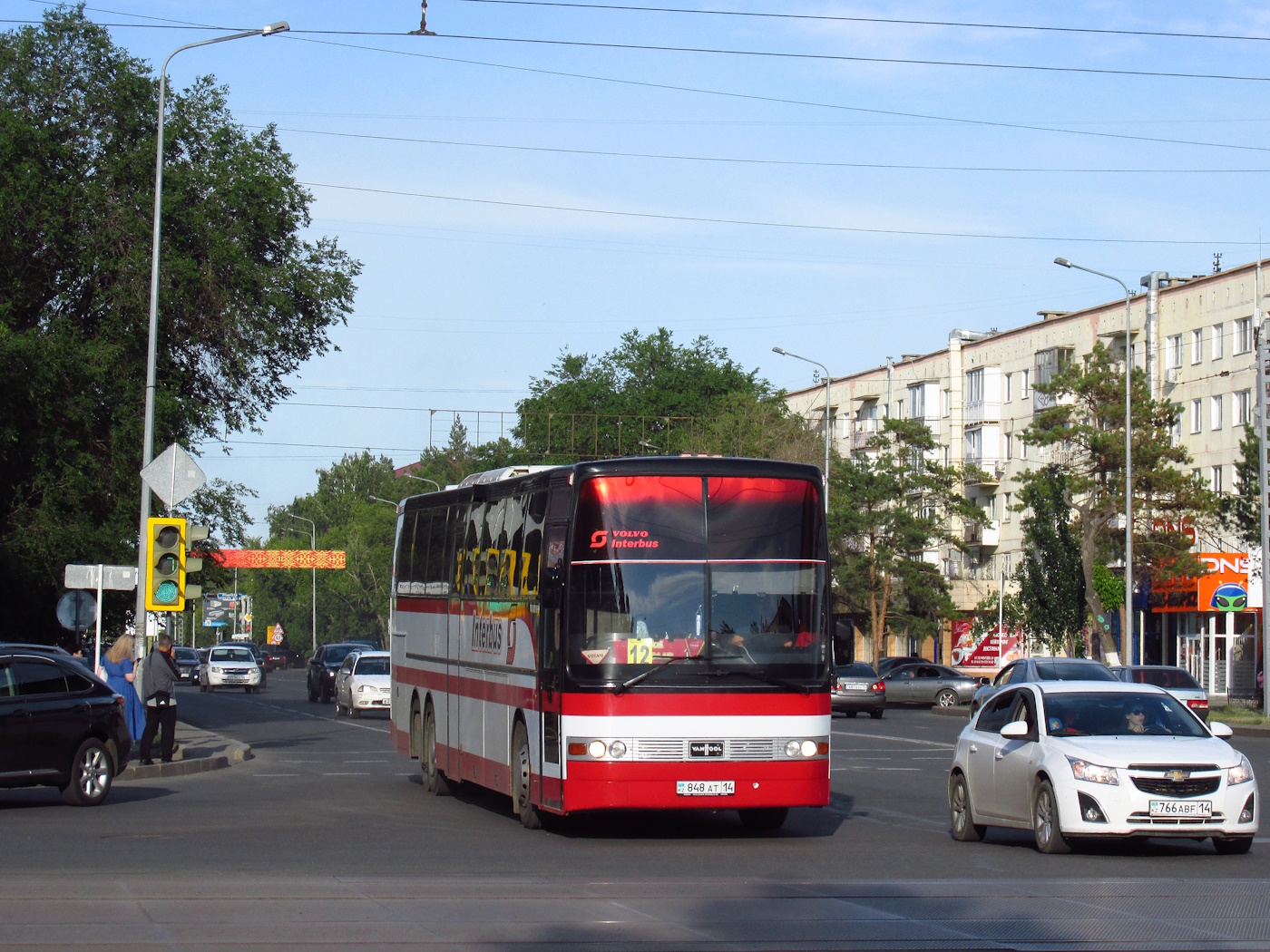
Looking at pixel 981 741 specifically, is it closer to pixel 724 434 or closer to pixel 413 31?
pixel 413 31

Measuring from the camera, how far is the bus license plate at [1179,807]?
1402cm

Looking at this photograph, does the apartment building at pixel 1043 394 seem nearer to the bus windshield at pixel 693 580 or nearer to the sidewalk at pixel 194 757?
the sidewalk at pixel 194 757

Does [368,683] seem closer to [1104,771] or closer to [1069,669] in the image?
[1069,669]

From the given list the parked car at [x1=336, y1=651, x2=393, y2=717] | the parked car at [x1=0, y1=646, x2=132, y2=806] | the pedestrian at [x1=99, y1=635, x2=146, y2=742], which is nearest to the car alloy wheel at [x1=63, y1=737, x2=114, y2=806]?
the parked car at [x1=0, y1=646, x2=132, y2=806]

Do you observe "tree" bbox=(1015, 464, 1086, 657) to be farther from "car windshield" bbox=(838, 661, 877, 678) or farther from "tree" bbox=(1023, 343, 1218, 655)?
"car windshield" bbox=(838, 661, 877, 678)

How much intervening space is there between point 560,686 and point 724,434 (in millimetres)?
61605

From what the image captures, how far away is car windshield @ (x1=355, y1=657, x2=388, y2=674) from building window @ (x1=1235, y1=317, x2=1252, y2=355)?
35.8m

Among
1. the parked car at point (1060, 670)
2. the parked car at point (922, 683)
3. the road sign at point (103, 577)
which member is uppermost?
the road sign at point (103, 577)

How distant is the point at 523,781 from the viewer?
16.5 metres

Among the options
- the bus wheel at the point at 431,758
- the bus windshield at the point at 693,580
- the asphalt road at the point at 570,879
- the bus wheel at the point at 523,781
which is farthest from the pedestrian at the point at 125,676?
the bus windshield at the point at 693,580

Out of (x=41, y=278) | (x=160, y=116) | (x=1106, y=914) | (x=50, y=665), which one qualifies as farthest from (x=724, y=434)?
(x=1106, y=914)

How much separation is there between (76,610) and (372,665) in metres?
13.9

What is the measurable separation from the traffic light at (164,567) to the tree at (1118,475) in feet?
111

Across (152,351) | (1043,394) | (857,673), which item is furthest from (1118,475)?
(152,351)
